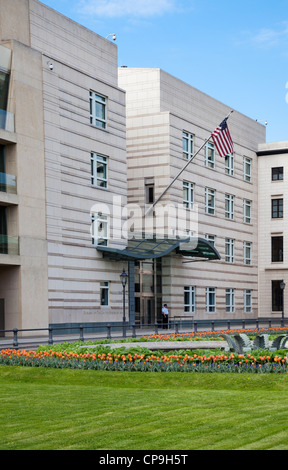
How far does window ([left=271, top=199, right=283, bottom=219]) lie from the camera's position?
217 feet

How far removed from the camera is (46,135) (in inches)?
1572

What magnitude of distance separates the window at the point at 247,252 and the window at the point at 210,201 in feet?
23.3

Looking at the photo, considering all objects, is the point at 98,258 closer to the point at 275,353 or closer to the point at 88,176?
the point at 88,176

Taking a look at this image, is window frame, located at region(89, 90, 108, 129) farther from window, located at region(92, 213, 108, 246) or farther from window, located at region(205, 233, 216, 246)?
window, located at region(205, 233, 216, 246)

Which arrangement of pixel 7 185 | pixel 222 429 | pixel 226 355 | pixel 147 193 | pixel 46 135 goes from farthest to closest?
1. pixel 147 193
2. pixel 46 135
3. pixel 7 185
4. pixel 226 355
5. pixel 222 429

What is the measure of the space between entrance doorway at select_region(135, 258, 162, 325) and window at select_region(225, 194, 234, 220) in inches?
463

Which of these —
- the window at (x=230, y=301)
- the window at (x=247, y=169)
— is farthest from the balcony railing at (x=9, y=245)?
the window at (x=247, y=169)

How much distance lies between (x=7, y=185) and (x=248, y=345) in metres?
19.0

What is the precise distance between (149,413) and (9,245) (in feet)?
86.3

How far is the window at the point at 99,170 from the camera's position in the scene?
44875mm

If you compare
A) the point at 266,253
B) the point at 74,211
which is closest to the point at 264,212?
the point at 266,253

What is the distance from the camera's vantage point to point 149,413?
1169 cm

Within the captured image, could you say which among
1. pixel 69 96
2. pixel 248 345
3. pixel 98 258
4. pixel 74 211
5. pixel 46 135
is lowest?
pixel 248 345

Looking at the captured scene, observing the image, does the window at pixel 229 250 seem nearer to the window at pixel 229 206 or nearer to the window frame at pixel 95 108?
the window at pixel 229 206
